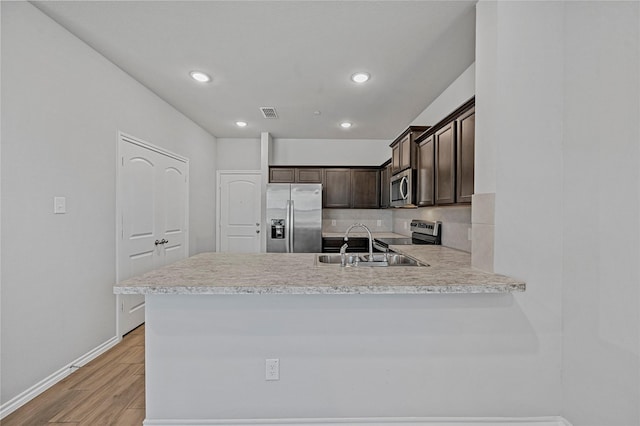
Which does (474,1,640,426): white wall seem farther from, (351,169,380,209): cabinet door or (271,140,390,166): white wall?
(271,140,390,166): white wall

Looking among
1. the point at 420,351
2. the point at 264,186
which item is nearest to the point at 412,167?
the point at 420,351

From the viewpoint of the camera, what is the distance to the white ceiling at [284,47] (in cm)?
207

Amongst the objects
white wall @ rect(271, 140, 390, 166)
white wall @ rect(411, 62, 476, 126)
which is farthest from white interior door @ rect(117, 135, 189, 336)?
white wall @ rect(411, 62, 476, 126)

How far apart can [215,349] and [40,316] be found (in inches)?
55.4

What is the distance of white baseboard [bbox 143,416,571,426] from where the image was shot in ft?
5.49

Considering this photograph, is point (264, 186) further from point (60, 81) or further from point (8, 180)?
point (8, 180)

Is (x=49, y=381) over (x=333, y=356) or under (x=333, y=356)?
under

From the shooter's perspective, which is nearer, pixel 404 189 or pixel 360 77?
pixel 360 77

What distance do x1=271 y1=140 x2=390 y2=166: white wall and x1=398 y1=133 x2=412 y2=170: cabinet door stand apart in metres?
2.14

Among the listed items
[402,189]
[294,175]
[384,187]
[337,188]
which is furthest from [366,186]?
[402,189]

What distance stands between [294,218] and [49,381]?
3.12 meters

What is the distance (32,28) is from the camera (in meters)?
2.06

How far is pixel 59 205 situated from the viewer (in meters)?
2.26

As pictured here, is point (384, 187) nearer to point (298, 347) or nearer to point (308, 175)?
point (308, 175)
